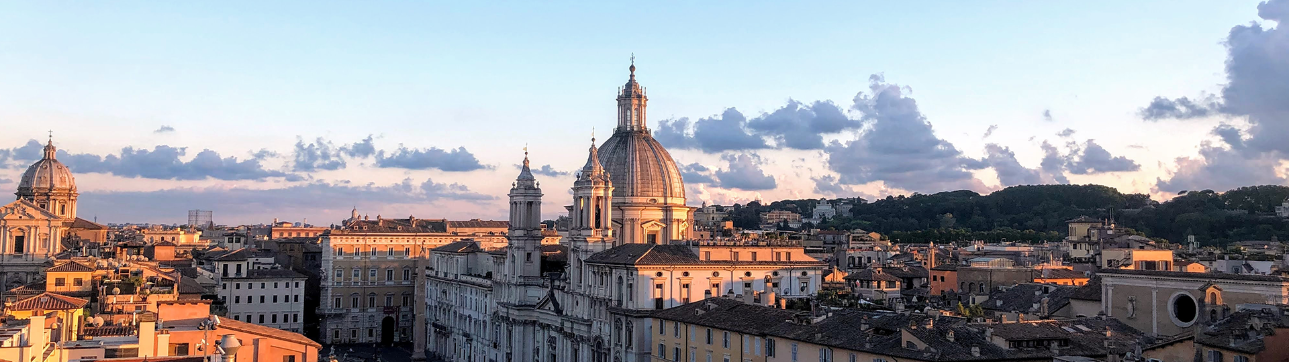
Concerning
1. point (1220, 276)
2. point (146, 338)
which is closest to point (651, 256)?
point (1220, 276)

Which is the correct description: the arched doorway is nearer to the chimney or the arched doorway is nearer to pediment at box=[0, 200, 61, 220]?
pediment at box=[0, 200, 61, 220]

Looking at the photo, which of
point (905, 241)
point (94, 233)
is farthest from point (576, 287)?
point (905, 241)

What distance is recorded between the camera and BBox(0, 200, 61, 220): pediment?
8394 cm

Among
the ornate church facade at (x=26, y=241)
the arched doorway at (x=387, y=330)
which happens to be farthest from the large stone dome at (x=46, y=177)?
the arched doorway at (x=387, y=330)

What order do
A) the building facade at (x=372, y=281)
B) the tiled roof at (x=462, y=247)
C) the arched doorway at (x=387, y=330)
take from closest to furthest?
the tiled roof at (x=462, y=247) → the building facade at (x=372, y=281) → the arched doorway at (x=387, y=330)

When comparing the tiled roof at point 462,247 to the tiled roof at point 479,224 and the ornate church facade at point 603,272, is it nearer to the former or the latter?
the ornate church facade at point 603,272

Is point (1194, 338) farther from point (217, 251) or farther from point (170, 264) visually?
point (217, 251)

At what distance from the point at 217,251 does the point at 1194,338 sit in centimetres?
9467

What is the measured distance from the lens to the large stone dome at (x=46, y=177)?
Answer: 103938 mm

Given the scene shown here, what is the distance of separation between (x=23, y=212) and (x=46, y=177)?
21842 millimetres

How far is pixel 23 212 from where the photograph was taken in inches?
3327

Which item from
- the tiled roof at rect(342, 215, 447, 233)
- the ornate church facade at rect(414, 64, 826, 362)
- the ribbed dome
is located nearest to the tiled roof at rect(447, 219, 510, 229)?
the tiled roof at rect(342, 215, 447, 233)

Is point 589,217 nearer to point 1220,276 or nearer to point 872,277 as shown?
point 872,277

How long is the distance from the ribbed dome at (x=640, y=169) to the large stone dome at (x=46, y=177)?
51626 millimetres
